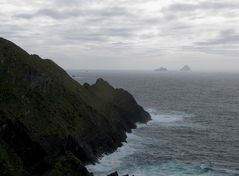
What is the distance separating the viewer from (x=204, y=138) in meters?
92.9

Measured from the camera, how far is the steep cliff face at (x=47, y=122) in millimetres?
55784

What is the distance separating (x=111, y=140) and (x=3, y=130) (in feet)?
96.5

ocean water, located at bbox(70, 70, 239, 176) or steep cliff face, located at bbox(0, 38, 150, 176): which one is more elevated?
steep cliff face, located at bbox(0, 38, 150, 176)

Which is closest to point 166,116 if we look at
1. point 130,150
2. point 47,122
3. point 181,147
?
point 181,147

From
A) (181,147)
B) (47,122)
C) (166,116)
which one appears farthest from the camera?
(166,116)

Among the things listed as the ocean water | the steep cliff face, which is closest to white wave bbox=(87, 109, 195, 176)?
the ocean water

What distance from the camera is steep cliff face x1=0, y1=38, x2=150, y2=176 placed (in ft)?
183

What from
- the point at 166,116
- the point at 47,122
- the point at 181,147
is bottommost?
the point at 181,147

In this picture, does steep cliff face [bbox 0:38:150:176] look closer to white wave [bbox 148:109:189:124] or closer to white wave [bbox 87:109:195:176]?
white wave [bbox 87:109:195:176]

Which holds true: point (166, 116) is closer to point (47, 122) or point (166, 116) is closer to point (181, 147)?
point (181, 147)

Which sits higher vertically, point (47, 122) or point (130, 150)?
point (47, 122)

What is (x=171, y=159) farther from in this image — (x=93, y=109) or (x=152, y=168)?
(x=93, y=109)

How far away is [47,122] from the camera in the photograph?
69.2 m

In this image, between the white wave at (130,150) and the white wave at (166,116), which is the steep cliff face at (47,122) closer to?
the white wave at (130,150)
